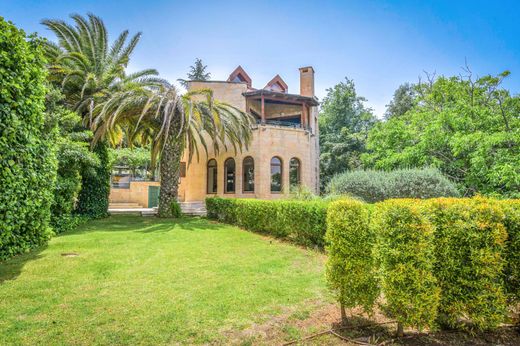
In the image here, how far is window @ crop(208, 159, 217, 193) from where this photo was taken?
72.1 ft

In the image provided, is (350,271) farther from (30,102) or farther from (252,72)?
(252,72)

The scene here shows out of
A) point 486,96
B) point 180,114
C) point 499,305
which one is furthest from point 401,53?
point 499,305

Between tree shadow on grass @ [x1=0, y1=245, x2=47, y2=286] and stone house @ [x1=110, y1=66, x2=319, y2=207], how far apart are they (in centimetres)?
1379

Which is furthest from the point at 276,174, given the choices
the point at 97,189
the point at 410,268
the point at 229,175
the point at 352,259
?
the point at 410,268

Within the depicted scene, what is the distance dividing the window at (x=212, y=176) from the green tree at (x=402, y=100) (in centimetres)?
2622

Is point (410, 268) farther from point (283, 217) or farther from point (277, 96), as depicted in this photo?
point (277, 96)

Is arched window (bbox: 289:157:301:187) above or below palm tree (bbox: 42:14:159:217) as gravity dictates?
below

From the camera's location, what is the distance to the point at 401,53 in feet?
45.5

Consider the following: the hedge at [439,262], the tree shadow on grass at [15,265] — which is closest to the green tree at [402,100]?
the hedge at [439,262]

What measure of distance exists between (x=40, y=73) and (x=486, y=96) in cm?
2510

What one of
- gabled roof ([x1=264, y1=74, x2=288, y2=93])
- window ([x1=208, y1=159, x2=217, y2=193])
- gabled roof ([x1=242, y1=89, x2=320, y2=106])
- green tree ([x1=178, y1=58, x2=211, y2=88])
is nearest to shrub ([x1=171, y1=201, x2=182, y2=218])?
window ([x1=208, y1=159, x2=217, y2=193])

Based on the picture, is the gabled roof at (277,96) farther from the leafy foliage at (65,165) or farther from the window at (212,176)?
the leafy foliage at (65,165)

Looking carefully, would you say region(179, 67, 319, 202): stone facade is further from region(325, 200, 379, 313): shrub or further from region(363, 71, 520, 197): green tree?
region(325, 200, 379, 313): shrub

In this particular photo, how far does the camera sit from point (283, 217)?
1016cm
